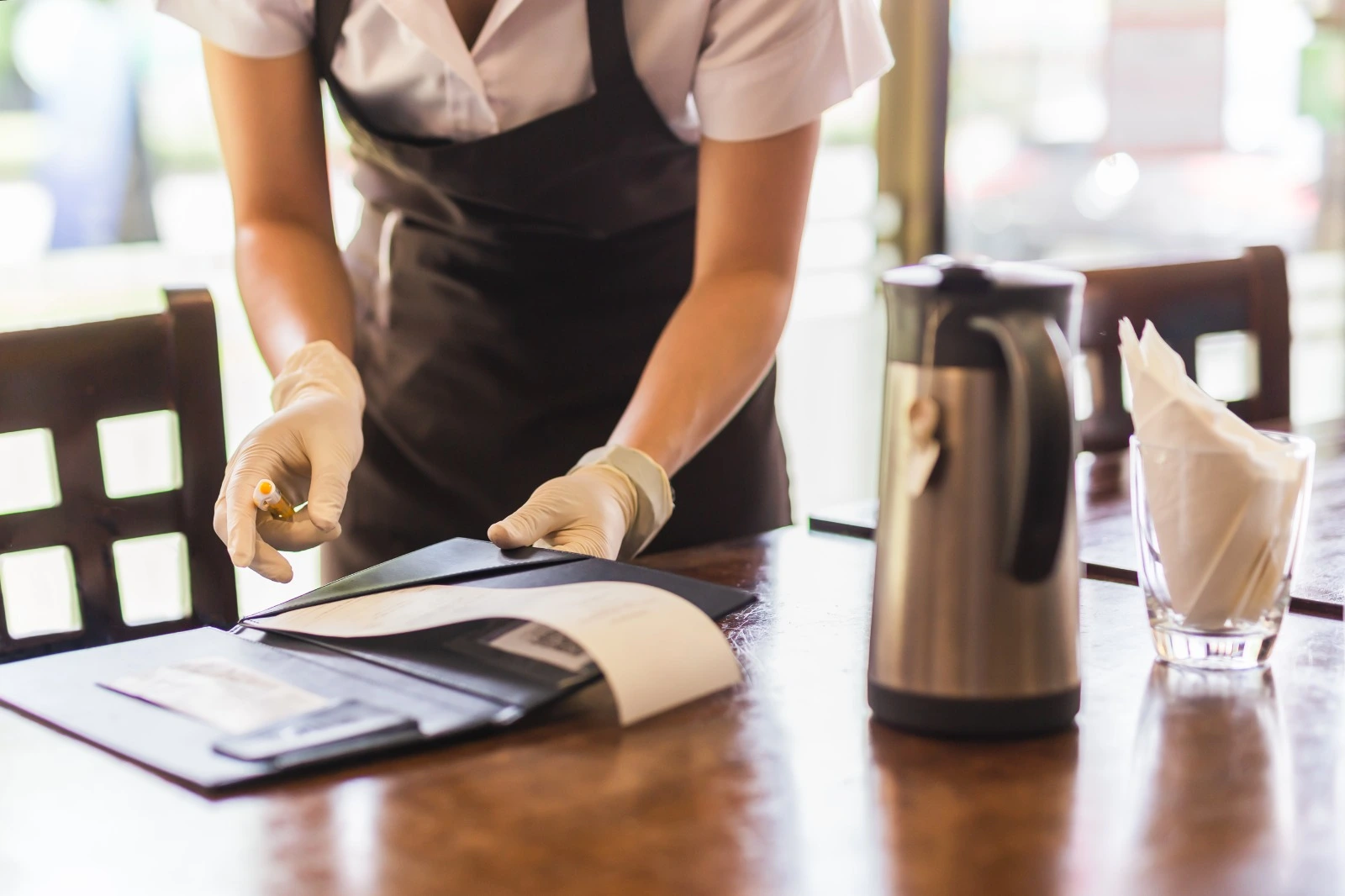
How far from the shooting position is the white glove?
3.48 ft

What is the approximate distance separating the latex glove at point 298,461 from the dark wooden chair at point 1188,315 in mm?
924

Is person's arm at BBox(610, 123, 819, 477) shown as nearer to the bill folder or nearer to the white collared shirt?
the white collared shirt

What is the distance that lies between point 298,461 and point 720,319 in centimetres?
42

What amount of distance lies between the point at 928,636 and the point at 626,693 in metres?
0.16

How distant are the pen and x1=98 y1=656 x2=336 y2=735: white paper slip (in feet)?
0.73

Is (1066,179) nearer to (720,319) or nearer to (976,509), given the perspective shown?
(720,319)

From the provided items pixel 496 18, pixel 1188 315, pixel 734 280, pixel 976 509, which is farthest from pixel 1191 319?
pixel 976 509

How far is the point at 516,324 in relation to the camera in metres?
1.54

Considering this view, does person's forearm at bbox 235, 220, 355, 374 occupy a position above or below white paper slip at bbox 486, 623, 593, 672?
above

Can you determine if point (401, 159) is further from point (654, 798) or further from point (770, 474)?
point (654, 798)

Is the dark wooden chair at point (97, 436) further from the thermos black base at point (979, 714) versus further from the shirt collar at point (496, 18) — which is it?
the thermos black base at point (979, 714)

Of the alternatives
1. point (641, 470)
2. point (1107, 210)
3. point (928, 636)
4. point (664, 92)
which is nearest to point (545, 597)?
point (928, 636)

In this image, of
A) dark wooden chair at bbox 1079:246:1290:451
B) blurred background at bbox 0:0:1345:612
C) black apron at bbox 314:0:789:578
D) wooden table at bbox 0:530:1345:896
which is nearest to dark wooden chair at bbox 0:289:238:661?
black apron at bbox 314:0:789:578

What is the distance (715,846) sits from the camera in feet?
2.05
